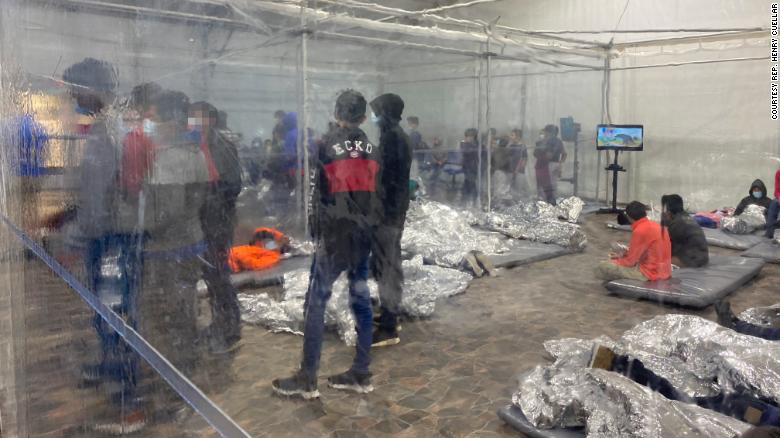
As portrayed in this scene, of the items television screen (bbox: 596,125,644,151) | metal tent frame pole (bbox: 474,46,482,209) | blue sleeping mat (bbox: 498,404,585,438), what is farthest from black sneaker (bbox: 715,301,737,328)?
metal tent frame pole (bbox: 474,46,482,209)

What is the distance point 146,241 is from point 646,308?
150 cm

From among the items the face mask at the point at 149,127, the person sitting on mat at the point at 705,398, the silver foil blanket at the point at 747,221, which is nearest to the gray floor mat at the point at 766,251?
the silver foil blanket at the point at 747,221

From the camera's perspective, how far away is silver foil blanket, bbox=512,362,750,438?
1288 mm

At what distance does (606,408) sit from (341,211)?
0.83 metres

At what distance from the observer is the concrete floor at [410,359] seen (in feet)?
4.06

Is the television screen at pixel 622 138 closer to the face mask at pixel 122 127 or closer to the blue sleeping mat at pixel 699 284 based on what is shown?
the blue sleeping mat at pixel 699 284

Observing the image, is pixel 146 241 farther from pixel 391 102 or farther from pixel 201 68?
pixel 391 102

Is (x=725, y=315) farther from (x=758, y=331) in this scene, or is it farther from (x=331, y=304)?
(x=331, y=304)

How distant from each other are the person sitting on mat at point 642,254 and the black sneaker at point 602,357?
0.22m

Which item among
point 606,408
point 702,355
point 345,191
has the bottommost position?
point 606,408

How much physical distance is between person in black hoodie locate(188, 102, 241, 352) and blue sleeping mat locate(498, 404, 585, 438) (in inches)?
34.6

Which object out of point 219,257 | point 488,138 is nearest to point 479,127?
point 488,138

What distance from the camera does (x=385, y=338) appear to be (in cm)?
185

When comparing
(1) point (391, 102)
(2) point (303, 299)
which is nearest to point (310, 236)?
(2) point (303, 299)
